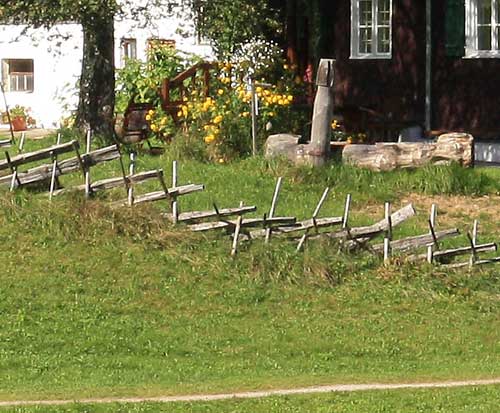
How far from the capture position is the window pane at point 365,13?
26319 millimetres

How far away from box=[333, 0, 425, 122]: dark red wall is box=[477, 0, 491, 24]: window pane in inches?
55.3

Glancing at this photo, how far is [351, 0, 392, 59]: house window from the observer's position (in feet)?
85.3

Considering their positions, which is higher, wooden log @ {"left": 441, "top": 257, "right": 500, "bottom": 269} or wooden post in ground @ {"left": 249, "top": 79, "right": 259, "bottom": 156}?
wooden post in ground @ {"left": 249, "top": 79, "right": 259, "bottom": 156}

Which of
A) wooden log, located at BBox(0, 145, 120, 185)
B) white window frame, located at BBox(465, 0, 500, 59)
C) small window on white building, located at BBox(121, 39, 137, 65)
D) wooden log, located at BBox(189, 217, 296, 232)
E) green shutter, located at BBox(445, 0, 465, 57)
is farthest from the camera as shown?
small window on white building, located at BBox(121, 39, 137, 65)

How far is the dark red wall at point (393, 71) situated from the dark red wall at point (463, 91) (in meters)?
0.41

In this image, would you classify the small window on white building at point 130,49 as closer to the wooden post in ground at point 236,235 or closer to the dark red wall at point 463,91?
→ the dark red wall at point 463,91

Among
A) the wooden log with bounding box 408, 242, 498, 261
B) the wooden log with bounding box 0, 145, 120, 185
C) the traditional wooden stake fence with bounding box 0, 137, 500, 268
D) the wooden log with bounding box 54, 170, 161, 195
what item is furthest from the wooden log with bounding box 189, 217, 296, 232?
the wooden log with bounding box 408, 242, 498, 261

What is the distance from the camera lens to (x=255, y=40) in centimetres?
2591

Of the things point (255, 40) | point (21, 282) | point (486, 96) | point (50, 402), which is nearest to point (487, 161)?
point (486, 96)

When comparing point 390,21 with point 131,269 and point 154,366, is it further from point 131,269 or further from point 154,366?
point 154,366

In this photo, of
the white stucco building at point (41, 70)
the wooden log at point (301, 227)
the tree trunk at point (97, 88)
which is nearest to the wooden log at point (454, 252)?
the wooden log at point (301, 227)

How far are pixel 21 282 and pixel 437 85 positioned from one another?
1224 centimetres

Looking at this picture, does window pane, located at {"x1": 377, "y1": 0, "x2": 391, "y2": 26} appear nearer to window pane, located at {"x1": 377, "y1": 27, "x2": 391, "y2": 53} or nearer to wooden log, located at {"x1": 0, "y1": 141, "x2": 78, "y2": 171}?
window pane, located at {"x1": 377, "y1": 27, "x2": 391, "y2": 53}

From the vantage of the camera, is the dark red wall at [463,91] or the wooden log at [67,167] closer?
the wooden log at [67,167]
